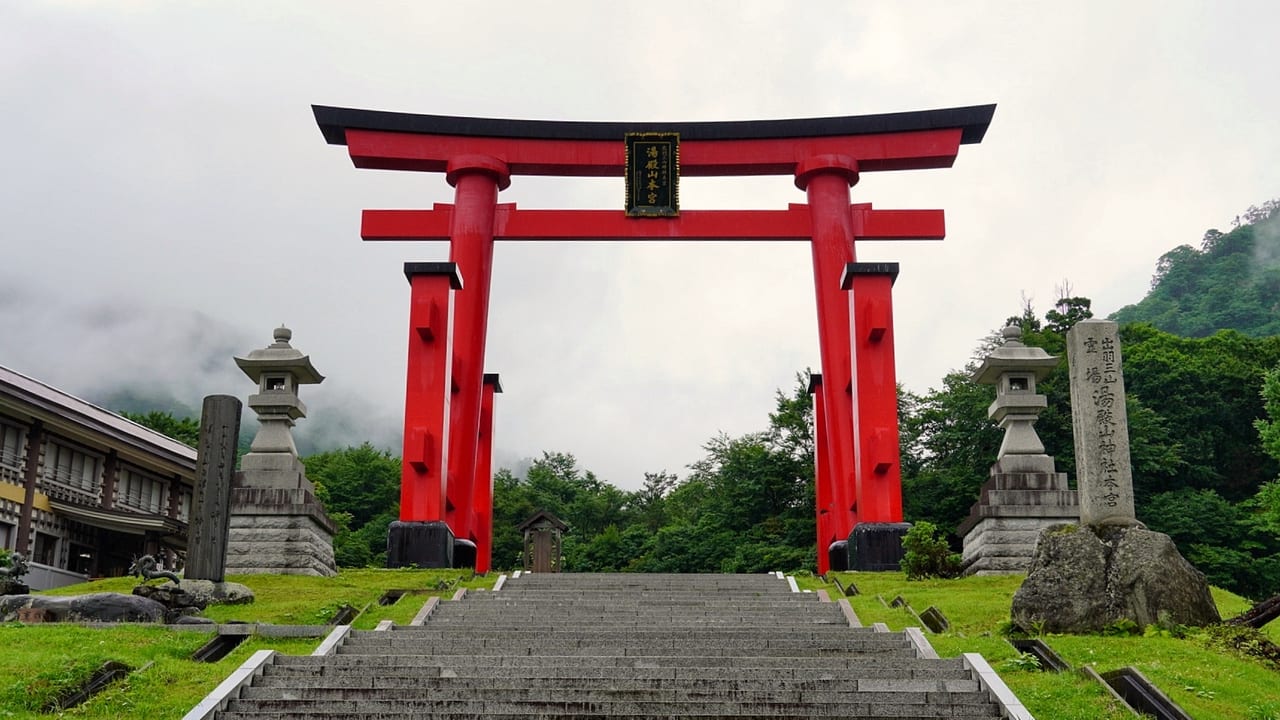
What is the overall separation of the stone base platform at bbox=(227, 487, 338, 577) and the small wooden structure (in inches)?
225

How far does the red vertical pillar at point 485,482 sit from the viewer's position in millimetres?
22828

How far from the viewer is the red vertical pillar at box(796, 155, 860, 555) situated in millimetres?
20109

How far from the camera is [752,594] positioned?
14633 mm

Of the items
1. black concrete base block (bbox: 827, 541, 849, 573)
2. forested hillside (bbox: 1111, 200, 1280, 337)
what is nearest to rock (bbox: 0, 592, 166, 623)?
black concrete base block (bbox: 827, 541, 849, 573)

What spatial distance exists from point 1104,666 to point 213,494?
1021cm

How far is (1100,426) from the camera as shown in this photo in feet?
38.7

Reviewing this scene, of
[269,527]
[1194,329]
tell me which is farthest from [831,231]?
[1194,329]

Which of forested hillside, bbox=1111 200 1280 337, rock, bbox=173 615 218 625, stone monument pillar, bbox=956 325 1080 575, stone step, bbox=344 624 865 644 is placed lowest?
stone step, bbox=344 624 865 644

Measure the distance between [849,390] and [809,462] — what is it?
10.8m

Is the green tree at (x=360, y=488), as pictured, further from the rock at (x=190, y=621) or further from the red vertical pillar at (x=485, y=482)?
the rock at (x=190, y=621)

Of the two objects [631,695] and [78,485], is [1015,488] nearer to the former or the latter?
[631,695]

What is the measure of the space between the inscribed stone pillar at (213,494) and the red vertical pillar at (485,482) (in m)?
8.22

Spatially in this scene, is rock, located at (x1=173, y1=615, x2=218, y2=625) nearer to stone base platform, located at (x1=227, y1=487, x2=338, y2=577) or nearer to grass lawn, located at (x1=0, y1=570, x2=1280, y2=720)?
grass lawn, located at (x1=0, y1=570, x2=1280, y2=720)

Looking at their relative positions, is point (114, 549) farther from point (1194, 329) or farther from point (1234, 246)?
point (1234, 246)
